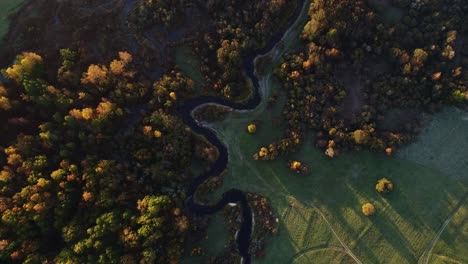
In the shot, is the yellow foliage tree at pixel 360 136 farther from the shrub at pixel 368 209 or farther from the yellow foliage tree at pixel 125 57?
the yellow foliage tree at pixel 125 57

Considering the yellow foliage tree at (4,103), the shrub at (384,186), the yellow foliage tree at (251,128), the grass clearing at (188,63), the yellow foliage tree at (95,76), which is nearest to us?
the yellow foliage tree at (4,103)

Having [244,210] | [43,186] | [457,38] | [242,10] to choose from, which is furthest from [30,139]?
[457,38]

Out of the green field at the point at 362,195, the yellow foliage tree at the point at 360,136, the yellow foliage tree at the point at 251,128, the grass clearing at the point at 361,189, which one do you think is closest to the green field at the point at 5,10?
the grass clearing at the point at 361,189

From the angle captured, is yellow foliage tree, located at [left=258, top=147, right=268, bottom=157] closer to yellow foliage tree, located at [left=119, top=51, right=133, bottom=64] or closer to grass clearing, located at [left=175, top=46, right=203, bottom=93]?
grass clearing, located at [left=175, top=46, right=203, bottom=93]

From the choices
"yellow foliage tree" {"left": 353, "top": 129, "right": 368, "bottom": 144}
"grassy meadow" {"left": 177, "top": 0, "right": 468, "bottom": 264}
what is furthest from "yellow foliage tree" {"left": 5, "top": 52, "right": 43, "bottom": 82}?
"yellow foliage tree" {"left": 353, "top": 129, "right": 368, "bottom": 144}

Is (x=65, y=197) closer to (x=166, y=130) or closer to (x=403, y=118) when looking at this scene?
(x=166, y=130)
